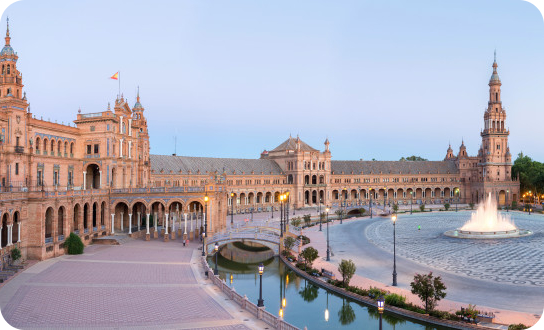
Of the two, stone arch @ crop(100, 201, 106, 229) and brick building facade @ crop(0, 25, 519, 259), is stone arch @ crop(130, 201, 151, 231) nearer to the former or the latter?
brick building facade @ crop(0, 25, 519, 259)

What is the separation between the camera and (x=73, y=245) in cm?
4619

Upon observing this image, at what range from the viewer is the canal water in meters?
30.1

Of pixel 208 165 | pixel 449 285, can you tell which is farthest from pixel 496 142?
pixel 449 285

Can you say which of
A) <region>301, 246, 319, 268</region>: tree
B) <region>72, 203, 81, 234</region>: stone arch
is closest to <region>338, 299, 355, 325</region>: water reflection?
<region>301, 246, 319, 268</region>: tree

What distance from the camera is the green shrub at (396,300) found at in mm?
30298

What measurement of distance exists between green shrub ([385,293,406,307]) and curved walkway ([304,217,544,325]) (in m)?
1.51

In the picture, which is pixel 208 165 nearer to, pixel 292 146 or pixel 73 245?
pixel 292 146

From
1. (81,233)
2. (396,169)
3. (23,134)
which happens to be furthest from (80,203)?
(396,169)

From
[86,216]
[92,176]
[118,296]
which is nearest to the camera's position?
[118,296]

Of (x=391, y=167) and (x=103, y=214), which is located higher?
(x=391, y=167)

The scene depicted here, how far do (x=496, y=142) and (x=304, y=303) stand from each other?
107248mm

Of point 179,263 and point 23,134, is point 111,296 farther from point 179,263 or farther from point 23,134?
point 23,134

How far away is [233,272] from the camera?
4622 cm

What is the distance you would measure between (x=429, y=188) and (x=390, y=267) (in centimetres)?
9551
